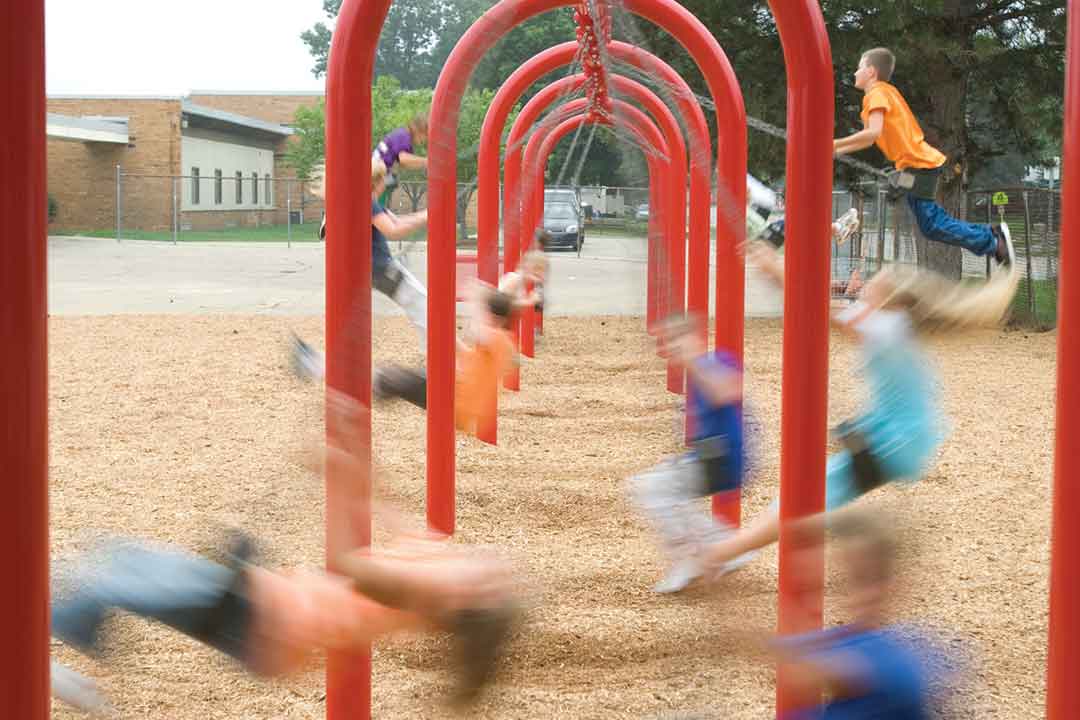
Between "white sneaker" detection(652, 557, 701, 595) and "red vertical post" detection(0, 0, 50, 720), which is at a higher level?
"red vertical post" detection(0, 0, 50, 720)

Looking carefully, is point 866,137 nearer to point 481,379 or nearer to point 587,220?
point 481,379

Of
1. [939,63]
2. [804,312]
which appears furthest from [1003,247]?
[939,63]

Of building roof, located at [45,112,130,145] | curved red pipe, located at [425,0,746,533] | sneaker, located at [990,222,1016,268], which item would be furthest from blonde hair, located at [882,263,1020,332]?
building roof, located at [45,112,130,145]

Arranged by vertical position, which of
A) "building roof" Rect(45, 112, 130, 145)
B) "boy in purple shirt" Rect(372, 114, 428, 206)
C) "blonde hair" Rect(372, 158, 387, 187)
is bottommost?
"blonde hair" Rect(372, 158, 387, 187)

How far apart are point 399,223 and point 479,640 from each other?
3.79 m

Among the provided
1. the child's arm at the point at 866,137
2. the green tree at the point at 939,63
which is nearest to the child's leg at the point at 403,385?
the child's arm at the point at 866,137

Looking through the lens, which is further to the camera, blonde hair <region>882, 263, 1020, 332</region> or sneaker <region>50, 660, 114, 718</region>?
blonde hair <region>882, 263, 1020, 332</region>

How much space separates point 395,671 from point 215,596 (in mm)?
1251

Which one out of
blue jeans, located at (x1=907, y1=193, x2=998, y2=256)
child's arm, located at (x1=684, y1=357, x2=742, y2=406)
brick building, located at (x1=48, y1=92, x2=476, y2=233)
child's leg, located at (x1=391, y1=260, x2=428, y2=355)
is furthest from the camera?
brick building, located at (x1=48, y1=92, x2=476, y2=233)

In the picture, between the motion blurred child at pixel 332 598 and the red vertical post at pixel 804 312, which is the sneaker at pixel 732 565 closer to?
the red vertical post at pixel 804 312

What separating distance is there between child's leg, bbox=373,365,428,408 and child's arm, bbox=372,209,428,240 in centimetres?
87

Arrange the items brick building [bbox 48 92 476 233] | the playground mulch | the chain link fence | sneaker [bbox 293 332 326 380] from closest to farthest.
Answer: the playground mulch
sneaker [bbox 293 332 326 380]
the chain link fence
brick building [bbox 48 92 476 233]

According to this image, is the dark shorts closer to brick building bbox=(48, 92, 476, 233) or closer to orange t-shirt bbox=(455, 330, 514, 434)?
orange t-shirt bbox=(455, 330, 514, 434)

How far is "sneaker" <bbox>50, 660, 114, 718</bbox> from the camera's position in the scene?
311 centimetres
